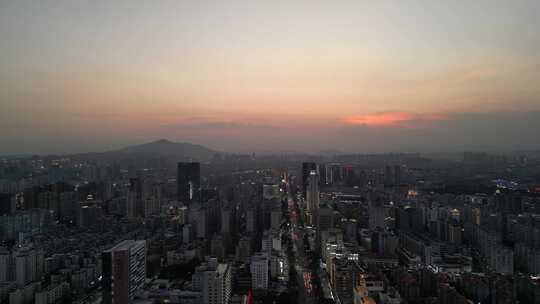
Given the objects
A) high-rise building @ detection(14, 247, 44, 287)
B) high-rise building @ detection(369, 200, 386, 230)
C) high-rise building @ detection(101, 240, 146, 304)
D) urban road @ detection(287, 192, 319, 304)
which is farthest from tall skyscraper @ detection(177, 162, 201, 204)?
high-rise building @ detection(101, 240, 146, 304)

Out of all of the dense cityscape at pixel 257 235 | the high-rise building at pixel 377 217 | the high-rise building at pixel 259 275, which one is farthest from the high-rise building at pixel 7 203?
the high-rise building at pixel 377 217

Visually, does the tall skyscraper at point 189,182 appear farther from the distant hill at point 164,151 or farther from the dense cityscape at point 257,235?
the distant hill at point 164,151

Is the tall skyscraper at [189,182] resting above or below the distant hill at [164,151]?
below

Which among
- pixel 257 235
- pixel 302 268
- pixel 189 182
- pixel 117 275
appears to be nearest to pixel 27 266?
pixel 117 275

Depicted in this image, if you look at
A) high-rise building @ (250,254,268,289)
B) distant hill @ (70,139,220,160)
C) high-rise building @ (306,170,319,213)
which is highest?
distant hill @ (70,139,220,160)

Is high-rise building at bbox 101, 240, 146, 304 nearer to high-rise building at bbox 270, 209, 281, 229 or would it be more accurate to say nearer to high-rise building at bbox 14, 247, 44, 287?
high-rise building at bbox 14, 247, 44, 287

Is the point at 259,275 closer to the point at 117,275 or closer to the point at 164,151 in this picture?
the point at 117,275
